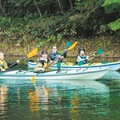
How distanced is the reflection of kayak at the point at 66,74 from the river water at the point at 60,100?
320mm

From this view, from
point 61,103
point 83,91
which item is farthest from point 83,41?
point 61,103

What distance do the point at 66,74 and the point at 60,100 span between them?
5.70 m

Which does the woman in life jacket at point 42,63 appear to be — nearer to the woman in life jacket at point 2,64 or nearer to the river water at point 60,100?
the river water at point 60,100

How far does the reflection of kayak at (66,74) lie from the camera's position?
19.5 meters

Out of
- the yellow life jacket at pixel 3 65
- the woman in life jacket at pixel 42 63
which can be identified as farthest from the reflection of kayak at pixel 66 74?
the yellow life jacket at pixel 3 65

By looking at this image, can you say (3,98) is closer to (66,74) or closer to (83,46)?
(66,74)

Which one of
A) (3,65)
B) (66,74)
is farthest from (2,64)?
(66,74)

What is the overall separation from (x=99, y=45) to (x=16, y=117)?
80.7ft

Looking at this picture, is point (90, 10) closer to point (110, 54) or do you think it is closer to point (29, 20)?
point (110, 54)

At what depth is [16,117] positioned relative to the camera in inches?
453

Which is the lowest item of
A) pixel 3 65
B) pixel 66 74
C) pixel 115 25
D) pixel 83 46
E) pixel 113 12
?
pixel 66 74

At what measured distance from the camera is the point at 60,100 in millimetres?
14180

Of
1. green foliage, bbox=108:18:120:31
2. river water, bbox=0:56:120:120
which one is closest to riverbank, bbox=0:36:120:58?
green foliage, bbox=108:18:120:31

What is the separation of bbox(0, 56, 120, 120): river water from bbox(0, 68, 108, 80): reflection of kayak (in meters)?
0.32
